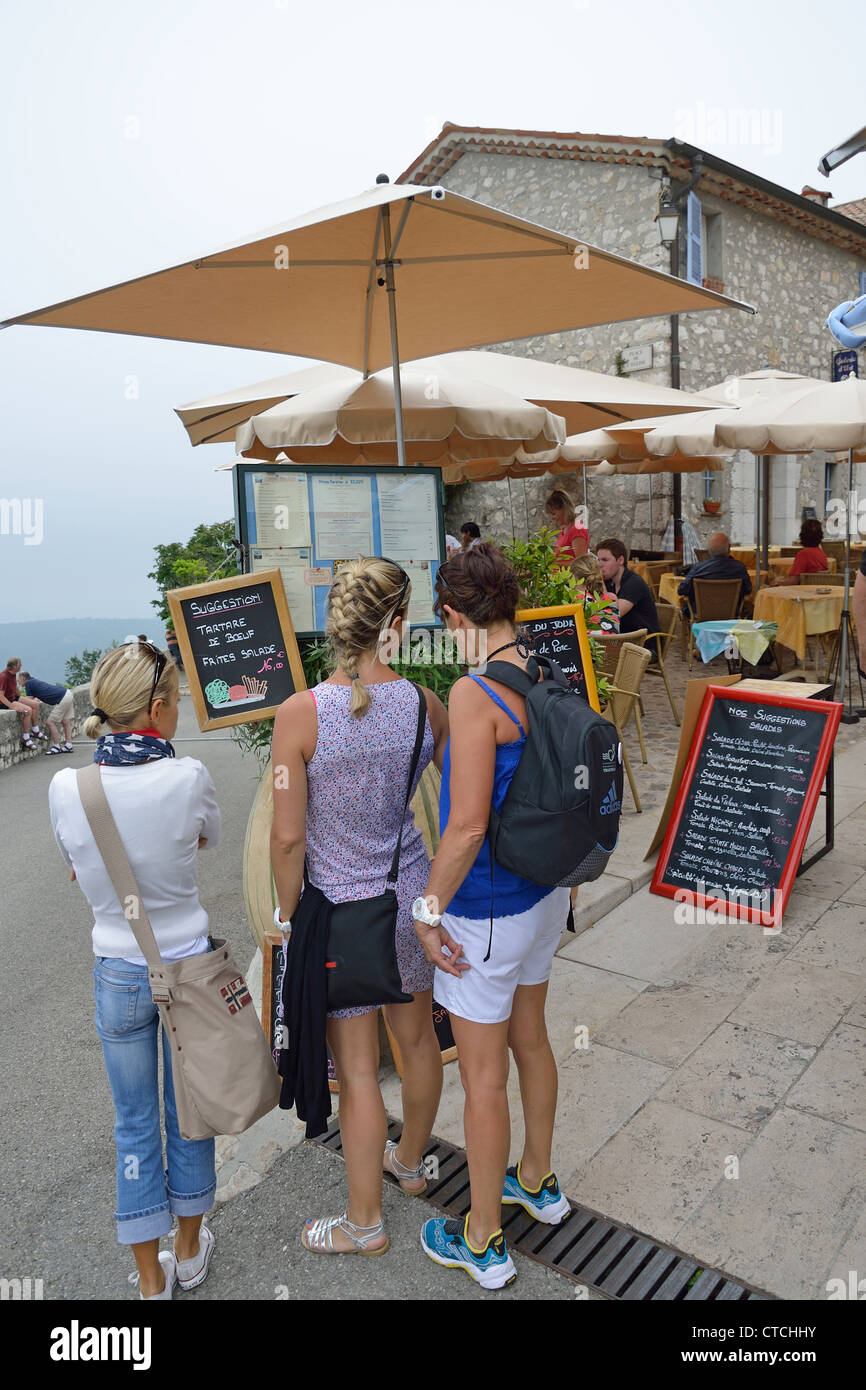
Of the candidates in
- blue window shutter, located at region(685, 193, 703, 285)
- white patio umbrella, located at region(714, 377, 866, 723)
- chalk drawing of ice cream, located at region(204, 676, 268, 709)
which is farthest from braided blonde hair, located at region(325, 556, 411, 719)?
blue window shutter, located at region(685, 193, 703, 285)

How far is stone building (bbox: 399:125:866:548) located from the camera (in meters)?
14.1

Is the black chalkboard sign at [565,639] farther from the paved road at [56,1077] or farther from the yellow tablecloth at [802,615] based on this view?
the yellow tablecloth at [802,615]

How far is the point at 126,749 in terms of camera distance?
2051mm

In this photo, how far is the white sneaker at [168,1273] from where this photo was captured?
7.30ft

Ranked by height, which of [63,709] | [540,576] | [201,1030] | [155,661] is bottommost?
[63,709]

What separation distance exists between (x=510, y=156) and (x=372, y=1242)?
16.9m

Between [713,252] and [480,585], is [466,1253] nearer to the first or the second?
[480,585]

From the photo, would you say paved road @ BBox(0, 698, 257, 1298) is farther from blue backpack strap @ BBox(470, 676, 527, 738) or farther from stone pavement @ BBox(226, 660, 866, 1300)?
blue backpack strap @ BBox(470, 676, 527, 738)

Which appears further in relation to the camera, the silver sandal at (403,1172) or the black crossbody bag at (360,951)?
the silver sandal at (403,1172)

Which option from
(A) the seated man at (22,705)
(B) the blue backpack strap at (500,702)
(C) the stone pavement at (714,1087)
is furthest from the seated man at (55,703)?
(B) the blue backpack strap at (500,702)

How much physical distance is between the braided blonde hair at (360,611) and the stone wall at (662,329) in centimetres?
1311

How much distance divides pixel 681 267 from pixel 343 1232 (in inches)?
568

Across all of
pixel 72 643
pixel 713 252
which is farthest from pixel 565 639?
pixel 713 252
